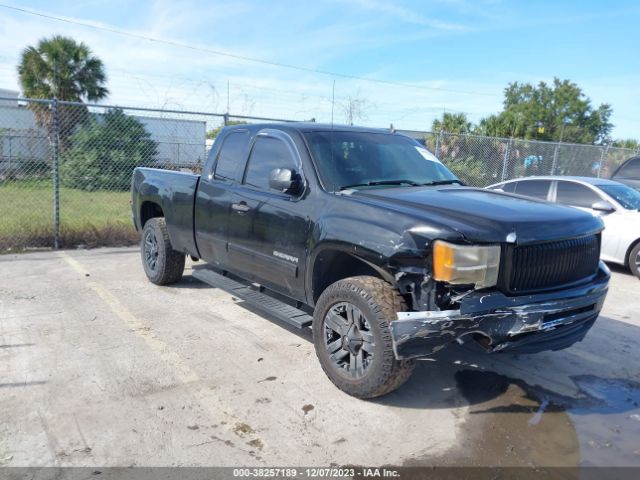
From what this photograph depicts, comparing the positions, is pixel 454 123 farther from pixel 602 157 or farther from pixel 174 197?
pixel 174 197

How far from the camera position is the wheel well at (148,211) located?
685 centimetres

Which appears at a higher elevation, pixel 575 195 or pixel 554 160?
pixel 554 160

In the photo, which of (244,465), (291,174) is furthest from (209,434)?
(291,174)

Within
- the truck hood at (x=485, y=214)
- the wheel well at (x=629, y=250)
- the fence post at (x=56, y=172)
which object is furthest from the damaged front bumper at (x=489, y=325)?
the fence post at (x=56, y=172)

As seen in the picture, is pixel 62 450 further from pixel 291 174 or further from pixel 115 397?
pixel 291 174

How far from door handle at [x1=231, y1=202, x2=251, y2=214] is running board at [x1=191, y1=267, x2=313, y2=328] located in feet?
2.58

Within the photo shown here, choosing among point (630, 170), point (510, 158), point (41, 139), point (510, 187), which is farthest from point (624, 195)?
point (41, 139)

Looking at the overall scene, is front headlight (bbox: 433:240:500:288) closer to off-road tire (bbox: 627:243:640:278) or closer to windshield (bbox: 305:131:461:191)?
windshield (bbox: 305:131:461:191)

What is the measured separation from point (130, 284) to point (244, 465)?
4.29 metres

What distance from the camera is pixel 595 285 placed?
3834 millimetres

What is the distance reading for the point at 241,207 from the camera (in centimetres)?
484

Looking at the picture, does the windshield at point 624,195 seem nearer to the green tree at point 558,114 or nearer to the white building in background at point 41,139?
the white building in background at point 41,139

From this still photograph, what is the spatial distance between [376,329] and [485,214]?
107 centimetres

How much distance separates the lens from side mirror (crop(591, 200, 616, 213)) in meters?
8.35
